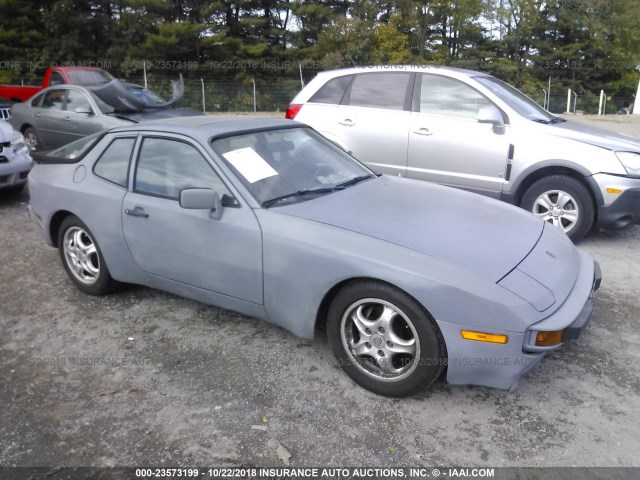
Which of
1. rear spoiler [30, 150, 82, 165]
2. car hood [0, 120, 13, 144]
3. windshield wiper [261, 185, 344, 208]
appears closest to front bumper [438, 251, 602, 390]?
windshield wiper [261, 185, 344, 208]

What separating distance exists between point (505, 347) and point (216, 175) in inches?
77.9

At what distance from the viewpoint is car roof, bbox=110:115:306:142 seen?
12.0 feet

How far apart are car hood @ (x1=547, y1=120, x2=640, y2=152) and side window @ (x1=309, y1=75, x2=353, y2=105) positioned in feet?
8.09

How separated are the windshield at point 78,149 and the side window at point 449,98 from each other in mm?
3554

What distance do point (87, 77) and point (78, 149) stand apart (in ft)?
33.4

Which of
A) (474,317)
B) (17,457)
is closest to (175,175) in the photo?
(17,457)

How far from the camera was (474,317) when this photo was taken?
2.58 m

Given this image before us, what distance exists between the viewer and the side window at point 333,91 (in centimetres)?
672

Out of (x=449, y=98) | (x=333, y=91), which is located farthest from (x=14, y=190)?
(x=449, y=98)

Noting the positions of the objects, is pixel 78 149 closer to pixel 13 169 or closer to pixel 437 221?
pixel 437 221

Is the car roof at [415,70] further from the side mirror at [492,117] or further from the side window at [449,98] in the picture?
the side mirror at [492,117]

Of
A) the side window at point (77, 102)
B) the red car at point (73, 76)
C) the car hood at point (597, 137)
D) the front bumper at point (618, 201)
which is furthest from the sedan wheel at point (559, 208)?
the red car at point (73, 76)

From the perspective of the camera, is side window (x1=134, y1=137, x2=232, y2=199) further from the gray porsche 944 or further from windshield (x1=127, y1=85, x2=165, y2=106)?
windshield (x1=127, y1=85, x2=165, y2=106)

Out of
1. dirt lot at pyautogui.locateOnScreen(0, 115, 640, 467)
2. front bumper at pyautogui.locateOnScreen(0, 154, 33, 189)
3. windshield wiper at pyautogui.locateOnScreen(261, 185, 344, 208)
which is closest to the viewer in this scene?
dirt lot at pyautogui.locateOnScreen(0, 115, 640, 467)
